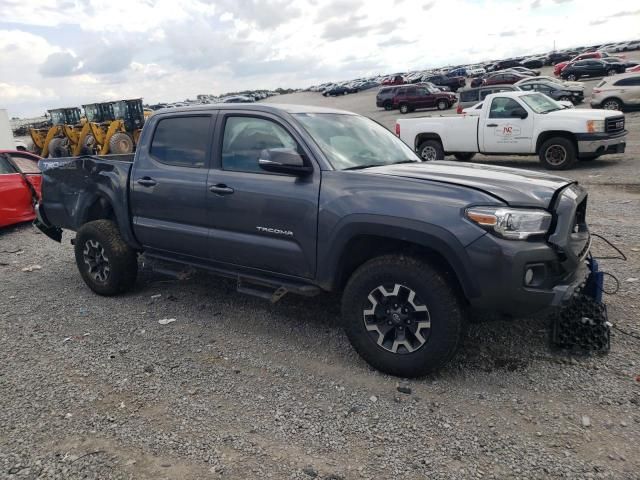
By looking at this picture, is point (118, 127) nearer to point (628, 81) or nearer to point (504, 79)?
point (628, 81)

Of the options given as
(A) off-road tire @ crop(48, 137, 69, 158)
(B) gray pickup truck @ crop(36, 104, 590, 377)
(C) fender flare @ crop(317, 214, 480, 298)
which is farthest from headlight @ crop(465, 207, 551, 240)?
(A) off-road tire @ crop(48, 137, 69, 158)

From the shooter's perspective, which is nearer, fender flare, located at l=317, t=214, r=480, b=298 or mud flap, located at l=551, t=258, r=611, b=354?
fender flare, located at l=317, t=214, r=480, b=298

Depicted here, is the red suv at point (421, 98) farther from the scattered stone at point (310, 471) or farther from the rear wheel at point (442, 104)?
the scattered stone at point (310, 471)

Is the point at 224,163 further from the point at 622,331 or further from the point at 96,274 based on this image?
the point at 622,331

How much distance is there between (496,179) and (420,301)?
3.30 ft

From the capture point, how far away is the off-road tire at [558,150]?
11.5 meters

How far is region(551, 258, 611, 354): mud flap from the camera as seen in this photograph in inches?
148

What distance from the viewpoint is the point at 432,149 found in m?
13.5

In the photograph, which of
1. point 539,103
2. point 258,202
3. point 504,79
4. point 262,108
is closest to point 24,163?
point 262,108

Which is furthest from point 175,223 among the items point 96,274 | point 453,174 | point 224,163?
point 453,174

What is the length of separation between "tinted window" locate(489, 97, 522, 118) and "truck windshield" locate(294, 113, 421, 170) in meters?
8.54

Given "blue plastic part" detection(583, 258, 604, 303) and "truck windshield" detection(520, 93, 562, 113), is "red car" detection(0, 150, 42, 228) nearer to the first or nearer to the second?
"blue plastic part" detection(583, 258, 604, 303)

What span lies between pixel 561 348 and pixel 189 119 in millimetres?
3614

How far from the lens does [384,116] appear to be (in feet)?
109
